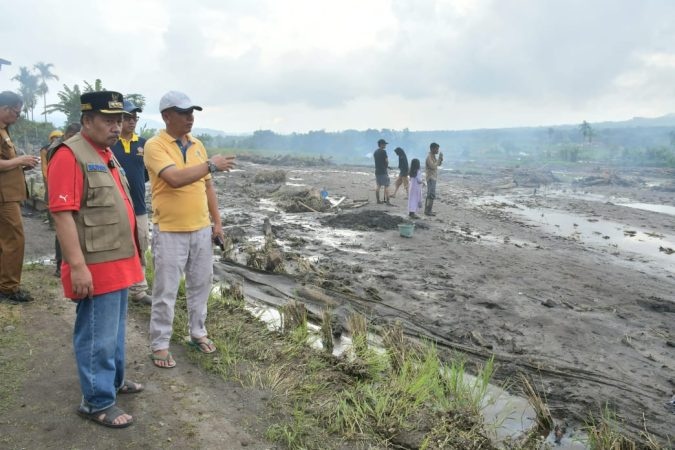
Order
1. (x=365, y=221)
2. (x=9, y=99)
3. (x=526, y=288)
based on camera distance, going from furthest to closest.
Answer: (x=365, y=221) → (x=526, y=288) → (x=9, y=99)

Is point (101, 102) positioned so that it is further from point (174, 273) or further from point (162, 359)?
point (162, 359)

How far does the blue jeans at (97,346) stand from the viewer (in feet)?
8.75

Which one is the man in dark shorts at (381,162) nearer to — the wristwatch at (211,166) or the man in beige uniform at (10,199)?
the man in beige uniform at (10,199)

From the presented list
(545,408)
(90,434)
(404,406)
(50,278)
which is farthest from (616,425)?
(50,278)

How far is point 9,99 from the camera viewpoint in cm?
434

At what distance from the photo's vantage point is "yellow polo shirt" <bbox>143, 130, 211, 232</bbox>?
3.30 metres

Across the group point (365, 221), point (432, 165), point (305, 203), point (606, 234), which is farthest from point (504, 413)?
point (305, 203)

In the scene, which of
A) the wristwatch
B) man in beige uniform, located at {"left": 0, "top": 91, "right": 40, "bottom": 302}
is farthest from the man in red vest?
man in beige uniform, located at {"left": 0, "top": 91, "right": 40, "bottom": 302}

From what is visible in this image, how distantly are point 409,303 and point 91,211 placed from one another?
464cm

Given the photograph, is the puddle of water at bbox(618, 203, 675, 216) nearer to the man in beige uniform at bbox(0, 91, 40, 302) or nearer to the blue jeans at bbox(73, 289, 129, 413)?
the blue jeans at bbox(73, 289, 129, 413)

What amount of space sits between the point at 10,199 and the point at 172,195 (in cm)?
223

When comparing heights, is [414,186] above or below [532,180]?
above

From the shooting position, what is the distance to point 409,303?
6359 mm

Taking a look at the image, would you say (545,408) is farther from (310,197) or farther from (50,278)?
(310,197)
